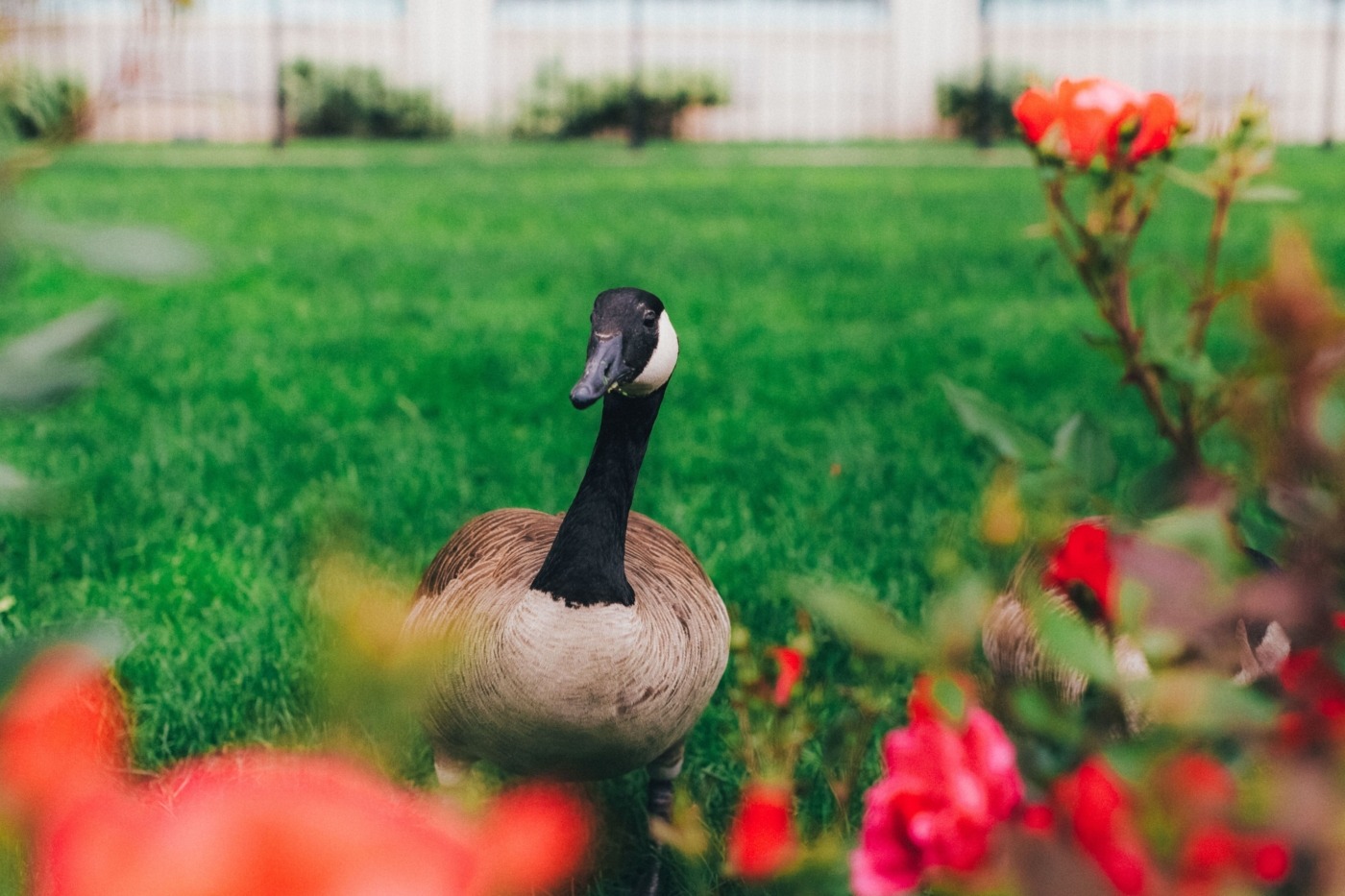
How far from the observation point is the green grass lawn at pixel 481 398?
103 inches

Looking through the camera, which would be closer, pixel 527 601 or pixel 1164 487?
pixel 1164 487

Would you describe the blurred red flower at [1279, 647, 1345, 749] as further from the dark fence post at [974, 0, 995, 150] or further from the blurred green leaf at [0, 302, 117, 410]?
the dark fence post at [974, 0, 995, 150]

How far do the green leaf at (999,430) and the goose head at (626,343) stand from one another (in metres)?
0.69

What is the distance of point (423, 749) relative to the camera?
222 cm

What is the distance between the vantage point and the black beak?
1.57 metres

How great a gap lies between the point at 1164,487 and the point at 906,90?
67.1 ft

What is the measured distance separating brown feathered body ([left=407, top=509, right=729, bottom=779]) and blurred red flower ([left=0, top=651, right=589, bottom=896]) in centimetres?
122

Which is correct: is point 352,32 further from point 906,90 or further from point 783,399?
point 783,399

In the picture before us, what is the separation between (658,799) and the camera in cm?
197

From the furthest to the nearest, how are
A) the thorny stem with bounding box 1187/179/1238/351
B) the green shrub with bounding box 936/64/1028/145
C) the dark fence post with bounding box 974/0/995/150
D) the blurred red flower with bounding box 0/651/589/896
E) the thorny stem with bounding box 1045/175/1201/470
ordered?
the green shrub with bounding box 936/64/1028/145 < the dark fence post with bounding box 974/0/995/150 < the thorny stem with bounding box 1187/179/1238/351 < the thorny stem with bounding box 1045/175/1201/470 < the blurred red flower with bounding box 0/651/589/896

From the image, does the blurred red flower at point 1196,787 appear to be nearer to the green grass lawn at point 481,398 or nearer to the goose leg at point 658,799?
the green grass lawn at point 481,398

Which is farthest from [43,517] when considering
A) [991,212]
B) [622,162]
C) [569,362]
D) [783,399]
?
[622,162]

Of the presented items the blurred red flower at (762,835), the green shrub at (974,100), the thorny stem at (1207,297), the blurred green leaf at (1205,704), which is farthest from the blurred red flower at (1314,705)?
the green shrub at (974,100)

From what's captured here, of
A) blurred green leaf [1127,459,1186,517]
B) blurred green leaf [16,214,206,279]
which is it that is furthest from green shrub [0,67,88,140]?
blurred green leaf [1127,459,1186,517]
